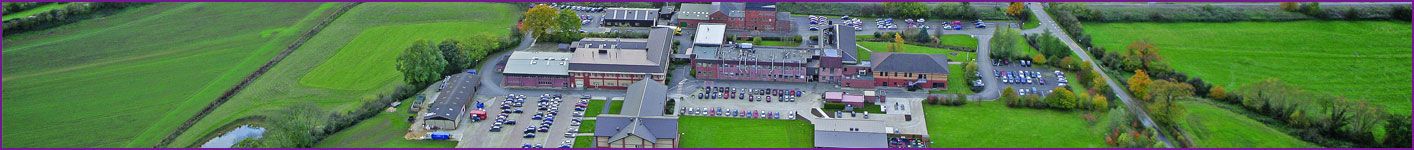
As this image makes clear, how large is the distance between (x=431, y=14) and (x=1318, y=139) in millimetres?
63513

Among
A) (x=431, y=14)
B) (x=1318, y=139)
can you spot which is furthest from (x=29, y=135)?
(x=1318, y=139)

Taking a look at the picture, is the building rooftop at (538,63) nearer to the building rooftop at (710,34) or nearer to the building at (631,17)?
the building rooftop at (710,34)

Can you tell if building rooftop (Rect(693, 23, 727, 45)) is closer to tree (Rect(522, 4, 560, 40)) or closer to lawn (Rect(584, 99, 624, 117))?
tree (Rect(522, 4, 560, 40))

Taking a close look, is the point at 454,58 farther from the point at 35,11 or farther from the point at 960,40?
the point at 35,11

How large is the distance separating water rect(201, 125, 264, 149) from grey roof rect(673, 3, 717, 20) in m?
35.0

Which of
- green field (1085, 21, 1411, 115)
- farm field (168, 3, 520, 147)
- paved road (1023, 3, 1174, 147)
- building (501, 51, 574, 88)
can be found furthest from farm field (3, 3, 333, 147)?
green field (1085, 21, 1411, 115)

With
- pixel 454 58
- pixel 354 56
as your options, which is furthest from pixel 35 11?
pixel 454 58

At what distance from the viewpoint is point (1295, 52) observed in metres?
80.3

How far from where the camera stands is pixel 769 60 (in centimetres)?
7175

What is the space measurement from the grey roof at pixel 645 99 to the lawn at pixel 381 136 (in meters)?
9.18

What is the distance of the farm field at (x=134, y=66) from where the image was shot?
64125mm

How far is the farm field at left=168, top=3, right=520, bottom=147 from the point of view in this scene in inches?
2685

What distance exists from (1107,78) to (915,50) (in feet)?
47.6

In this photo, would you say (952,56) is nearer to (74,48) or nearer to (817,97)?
(817,97)
